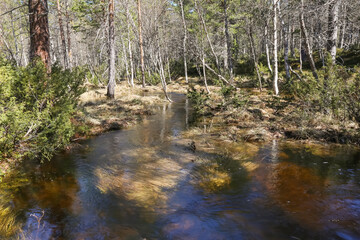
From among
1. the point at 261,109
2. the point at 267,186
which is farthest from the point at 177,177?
the point at 261,109

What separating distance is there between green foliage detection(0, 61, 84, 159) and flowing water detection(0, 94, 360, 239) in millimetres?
819

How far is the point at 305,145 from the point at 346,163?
150 centimetres

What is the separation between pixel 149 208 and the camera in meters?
4.51

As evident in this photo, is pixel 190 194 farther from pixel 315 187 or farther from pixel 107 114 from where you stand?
pixel 107 114

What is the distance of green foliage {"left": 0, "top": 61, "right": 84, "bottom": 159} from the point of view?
501 cm

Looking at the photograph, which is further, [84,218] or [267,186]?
[267,186]

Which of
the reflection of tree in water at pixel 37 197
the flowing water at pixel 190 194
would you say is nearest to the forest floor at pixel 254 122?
the flowing water at pixel 190 194

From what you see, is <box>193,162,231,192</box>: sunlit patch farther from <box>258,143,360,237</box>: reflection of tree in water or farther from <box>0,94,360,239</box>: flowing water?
<box>258,143,360,237</box>: reflection of tree in water

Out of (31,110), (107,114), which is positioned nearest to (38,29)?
(31,110)

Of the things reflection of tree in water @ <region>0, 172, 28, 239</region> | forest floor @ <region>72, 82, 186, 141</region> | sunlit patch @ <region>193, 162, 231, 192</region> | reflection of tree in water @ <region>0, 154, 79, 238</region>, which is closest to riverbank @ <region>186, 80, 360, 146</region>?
sunlit patch @ <region>193, 162, 231, 192</region>

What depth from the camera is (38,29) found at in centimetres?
746

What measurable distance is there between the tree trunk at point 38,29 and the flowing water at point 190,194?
341 cm

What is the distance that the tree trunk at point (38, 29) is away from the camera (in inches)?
290

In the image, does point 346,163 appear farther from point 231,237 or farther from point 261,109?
point 261,109
